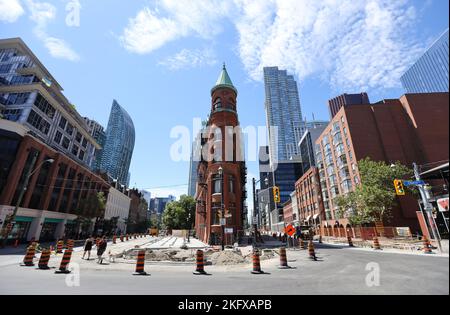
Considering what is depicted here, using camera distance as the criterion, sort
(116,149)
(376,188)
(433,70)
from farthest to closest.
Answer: (116,149) < (376,188) < (433,70)

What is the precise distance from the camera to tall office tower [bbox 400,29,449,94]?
7.93 ft

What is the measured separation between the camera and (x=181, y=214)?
7150cm

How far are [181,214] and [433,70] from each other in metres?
74.0

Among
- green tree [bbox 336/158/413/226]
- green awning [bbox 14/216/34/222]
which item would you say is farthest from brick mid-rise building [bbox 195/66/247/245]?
green awning [bbox 14/216/34/222]

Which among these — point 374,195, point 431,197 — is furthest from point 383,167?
point 431,197

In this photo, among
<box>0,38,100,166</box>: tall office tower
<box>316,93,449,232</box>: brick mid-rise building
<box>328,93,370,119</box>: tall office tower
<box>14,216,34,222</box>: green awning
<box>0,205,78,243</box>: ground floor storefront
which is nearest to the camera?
<box>0,205,78,243</box>: ground floor storefront

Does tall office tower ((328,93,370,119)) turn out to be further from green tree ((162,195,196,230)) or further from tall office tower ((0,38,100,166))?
tall office tower ((0,38,100,166))

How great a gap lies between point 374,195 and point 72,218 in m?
57.2

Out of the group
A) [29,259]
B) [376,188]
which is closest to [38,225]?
[29,259]

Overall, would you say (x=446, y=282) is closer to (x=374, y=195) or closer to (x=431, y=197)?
(x=431, y=197)

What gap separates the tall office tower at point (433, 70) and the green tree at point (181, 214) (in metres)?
73.1

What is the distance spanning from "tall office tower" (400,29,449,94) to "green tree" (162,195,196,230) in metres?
73.1

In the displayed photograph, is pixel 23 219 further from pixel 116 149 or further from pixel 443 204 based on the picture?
pixel 116 149

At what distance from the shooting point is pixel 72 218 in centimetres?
4503
